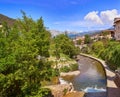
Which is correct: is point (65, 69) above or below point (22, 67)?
below

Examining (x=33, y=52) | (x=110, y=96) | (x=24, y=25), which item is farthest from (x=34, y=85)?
(x=24, y=25)

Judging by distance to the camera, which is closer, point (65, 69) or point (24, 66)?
point (24, 66)

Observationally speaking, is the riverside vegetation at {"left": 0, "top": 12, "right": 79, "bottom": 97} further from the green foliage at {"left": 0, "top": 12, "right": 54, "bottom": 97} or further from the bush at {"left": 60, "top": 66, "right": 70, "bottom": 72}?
the bush at {"left": 60, "top": 66, "right": 70, "bottom": 72}

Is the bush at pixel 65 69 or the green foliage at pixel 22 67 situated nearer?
the green foliage at pixel 22 67

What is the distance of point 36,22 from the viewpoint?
24.7 metres

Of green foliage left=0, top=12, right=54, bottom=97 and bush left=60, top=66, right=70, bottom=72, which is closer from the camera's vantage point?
green foliage left=0, top=12, right=54, bottom=97

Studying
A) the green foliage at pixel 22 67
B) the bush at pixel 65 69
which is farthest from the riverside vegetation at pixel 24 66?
the bush at pixel 65 69

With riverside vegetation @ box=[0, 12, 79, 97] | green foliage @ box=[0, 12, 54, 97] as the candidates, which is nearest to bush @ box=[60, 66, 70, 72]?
riverside vegetation @ box=[0, 12, 79, 97]

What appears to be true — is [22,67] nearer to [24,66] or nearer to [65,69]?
[24,66]

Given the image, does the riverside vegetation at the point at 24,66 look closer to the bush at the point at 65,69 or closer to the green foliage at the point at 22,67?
the green foliage at the point at 22,67

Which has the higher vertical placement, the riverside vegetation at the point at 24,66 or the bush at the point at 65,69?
the riverside vegetation at the point at 24,66

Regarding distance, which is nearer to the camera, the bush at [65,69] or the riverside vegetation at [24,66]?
the riverside vegetation at [24,66]

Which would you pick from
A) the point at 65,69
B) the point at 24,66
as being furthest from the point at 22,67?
the point at 65,69

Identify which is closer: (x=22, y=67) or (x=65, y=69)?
(x=22, y=67)
